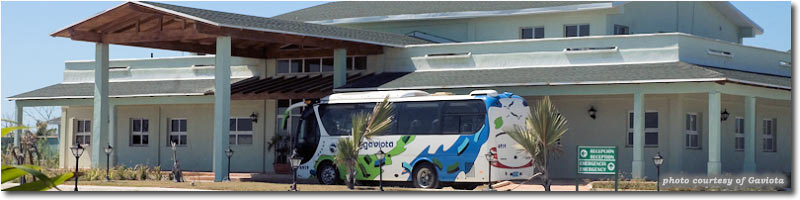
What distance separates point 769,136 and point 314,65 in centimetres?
1248

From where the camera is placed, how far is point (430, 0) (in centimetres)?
3659

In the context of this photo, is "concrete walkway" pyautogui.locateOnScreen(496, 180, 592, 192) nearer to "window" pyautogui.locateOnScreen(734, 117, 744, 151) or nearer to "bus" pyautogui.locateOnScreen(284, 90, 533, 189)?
"bus" pyautogui.locateOnScreen(284, 90, 533, 189)

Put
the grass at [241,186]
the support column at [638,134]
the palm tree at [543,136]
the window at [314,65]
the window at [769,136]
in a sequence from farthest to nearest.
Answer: the window at [314,65] → the window at [769,136] → the support column at [638,134] → the grass at [241,186] → the palm tree at [543,136]

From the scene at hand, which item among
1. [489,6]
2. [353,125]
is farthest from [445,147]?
[489,6]

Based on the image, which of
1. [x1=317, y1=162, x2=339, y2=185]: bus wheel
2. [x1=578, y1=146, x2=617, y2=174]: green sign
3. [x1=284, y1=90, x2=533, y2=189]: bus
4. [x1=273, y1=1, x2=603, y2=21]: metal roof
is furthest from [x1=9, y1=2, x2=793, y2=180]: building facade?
[x1=578, y1=146, x2=617, y2=174]: green sign

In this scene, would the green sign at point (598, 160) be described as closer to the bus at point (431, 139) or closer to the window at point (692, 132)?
the bus at point (431, 139)

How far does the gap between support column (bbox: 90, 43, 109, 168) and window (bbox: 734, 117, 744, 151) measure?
15978 millimetres

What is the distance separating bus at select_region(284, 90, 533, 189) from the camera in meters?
21.8

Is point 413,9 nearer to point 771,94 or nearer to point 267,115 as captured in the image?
point 267,115

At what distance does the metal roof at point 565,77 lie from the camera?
885 inches

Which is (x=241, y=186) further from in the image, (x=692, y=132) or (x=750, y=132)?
(x=750, y=132)

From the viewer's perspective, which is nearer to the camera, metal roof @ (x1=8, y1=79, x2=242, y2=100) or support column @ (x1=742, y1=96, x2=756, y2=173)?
support column @ (x1=742, y1=96, x2=756, y2=173)

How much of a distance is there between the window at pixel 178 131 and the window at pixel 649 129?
1371cm

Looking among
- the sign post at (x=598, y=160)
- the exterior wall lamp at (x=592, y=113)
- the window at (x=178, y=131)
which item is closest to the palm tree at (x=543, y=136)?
the sign post at (x=598, y=160)
